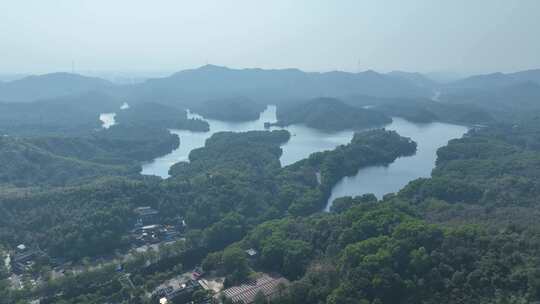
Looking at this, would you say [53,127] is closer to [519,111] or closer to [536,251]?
[536,251]

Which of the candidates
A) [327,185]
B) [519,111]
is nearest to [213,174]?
[327,185]

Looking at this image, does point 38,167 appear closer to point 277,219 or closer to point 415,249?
point 277,219

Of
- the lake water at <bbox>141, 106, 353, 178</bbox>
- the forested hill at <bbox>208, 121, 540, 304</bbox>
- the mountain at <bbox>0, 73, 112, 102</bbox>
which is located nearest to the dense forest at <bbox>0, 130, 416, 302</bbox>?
the forested hill at <bbox>208, 121, 540, 304</bbox>

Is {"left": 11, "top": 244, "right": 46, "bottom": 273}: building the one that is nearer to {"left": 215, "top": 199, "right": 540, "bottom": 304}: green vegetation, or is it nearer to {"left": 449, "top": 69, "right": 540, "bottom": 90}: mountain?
{"left": 215, "top": 199, "right": 540, "bottom": 304}: green vegetation

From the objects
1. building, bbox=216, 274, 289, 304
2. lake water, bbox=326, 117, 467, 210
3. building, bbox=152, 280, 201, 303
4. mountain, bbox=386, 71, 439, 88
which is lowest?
building, bbox=152, 280, 201, 303

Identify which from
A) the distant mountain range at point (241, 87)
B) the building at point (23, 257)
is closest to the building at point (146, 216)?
the building at point (23, 257)

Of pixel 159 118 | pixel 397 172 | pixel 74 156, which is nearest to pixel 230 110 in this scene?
pixel 159 118
